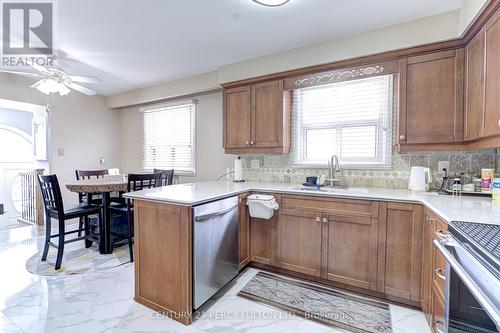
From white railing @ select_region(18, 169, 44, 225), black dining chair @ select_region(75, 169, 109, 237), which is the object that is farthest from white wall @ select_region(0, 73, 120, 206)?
black dining chair @ select_region(75, 169, 109, 237)

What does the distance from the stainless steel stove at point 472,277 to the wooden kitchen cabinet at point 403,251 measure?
0.70 meters

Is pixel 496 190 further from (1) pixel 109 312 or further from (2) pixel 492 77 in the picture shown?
(1) pixel 109 312

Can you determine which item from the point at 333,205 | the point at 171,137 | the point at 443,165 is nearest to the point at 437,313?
the point at 333,205

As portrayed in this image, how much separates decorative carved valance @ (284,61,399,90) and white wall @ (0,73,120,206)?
380cm

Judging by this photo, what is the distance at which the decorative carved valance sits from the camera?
7.68ft

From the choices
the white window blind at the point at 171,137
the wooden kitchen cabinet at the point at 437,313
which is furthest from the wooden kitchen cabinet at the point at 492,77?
the white window blind at the point at 171,137

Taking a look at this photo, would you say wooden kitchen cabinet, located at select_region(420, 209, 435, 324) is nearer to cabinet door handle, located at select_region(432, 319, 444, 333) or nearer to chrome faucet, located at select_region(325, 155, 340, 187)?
cabinet door handle, located at select_region(432, 319, 444, 333)

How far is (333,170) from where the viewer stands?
2.71 meters

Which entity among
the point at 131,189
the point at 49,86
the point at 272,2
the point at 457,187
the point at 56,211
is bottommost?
the point at 56,211

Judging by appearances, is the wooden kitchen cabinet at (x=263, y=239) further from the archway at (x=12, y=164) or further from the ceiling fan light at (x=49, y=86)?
the archway at (x=12, y=164)

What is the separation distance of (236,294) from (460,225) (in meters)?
1.74

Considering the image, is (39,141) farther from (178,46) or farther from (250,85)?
(250,85)

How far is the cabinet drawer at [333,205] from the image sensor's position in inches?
81.0

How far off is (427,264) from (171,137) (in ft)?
Result: 12.6
